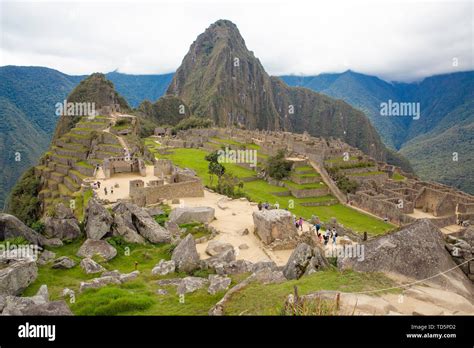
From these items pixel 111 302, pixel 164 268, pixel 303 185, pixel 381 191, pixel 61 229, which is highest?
pixel 61 229

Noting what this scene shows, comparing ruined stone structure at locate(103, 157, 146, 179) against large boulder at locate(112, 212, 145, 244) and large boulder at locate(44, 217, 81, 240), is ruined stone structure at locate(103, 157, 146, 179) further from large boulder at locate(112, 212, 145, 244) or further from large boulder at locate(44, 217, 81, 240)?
large boulder at locate(44, 217, 81, 240)

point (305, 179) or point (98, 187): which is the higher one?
point (98, 187)

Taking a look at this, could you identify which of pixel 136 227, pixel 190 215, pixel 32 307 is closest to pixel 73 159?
pixel 190 215

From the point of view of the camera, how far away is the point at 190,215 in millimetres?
19750

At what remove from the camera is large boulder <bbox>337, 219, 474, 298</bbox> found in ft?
31.0

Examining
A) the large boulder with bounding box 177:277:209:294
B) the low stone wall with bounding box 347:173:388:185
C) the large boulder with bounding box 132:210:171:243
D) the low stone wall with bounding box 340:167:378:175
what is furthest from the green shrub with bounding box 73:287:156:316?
the low stone wall with bounding box 347:173:388:185

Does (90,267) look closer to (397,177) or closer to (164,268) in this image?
(164,268)

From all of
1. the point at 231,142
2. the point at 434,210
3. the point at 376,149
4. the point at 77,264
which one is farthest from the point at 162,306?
the point at 376,149

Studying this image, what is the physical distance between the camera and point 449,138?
125m

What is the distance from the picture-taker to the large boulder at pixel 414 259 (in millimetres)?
9438

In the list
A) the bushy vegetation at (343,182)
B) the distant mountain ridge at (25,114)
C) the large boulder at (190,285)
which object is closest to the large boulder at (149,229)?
the large boulder at (190,285)

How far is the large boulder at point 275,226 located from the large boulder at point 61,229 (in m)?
8.09

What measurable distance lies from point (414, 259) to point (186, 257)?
7.70m

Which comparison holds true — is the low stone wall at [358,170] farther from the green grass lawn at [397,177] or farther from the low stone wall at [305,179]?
the green grass lawn at [397,177]
